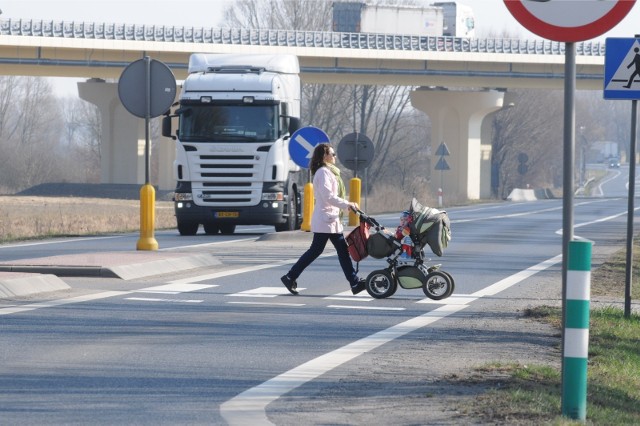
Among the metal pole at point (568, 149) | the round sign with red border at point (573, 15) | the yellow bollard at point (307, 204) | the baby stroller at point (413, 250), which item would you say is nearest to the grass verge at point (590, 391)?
the metal pole at point (568, 149)

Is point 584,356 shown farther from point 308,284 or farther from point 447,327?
point 308,284

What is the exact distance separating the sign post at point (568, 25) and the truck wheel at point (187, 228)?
21.3 m

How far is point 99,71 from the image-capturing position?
69938 millimetres

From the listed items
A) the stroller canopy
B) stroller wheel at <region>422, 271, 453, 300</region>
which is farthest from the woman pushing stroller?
the stroller canopy

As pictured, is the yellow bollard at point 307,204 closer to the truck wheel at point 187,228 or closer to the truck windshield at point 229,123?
the truck windshield at point 229,123

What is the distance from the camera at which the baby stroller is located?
47.1 feet

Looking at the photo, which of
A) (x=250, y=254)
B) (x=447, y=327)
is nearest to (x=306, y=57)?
(x=250, y=254)

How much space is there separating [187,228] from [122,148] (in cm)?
5471

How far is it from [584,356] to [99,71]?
64.5 meters

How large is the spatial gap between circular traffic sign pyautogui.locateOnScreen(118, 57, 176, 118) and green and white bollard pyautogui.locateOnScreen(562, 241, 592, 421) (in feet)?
44.4

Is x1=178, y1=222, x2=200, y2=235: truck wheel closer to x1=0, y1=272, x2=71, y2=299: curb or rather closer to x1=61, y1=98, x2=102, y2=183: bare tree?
x1=0, y1=272, x2=71, y2=299: curb

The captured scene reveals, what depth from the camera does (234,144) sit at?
27.6 m

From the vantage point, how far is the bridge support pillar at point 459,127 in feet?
273

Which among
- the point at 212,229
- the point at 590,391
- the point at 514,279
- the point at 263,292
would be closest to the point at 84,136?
the point at 212,229
